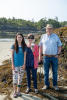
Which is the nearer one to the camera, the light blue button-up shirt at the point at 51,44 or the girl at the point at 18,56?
the girl at the point at 18,56

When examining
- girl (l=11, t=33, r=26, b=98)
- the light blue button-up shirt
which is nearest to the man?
the light blue button-up shirt

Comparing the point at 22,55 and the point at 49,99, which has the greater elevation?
the point at 22,55

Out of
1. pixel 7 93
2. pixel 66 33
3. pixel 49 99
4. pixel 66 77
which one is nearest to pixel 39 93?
pixel 49 99

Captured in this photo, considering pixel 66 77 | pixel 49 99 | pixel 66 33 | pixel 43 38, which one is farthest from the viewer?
pixel 66 33

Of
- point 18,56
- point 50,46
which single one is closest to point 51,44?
point 50,46

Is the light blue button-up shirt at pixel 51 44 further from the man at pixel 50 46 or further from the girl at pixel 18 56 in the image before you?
the girl at pixel 18 56

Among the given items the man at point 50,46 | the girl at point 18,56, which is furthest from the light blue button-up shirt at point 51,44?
the girl at point 18,56

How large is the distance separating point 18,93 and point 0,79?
5.64 ft

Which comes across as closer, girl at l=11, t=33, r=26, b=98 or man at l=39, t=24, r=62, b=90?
girl at l=11, t=33, r=26, b=98

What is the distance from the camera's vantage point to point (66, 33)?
788cm

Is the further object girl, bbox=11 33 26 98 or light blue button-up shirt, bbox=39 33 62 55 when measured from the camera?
light blue button-up shirt, bbox=39 33 62 55

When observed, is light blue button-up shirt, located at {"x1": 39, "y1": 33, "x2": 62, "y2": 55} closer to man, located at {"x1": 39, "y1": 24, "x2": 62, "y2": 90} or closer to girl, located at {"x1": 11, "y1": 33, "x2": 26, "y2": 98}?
man, located at {"x1": 39, "y1": 24, "x2": 62, "y2": 90}

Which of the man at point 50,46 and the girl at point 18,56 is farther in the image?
the man at point 50,46

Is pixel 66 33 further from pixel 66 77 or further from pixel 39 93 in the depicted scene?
pixel 39 93
